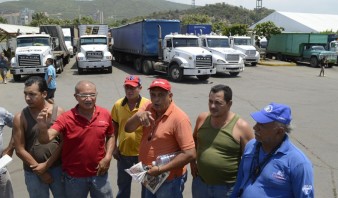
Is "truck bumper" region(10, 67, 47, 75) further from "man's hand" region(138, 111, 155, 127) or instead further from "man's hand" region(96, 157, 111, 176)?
"man's hand" region(138, 111, 155, 127)

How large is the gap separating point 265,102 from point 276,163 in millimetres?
10588

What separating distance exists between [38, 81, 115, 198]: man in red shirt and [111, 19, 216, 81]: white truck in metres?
14.4

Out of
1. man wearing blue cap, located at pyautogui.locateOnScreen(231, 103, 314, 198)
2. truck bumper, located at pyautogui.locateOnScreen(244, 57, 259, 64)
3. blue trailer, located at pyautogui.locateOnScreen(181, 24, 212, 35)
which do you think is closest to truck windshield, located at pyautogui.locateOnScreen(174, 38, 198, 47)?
truck bumper, located at pyautogui.locateOnScreen(244, 57, 259, 64)

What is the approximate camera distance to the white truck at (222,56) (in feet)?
66.2

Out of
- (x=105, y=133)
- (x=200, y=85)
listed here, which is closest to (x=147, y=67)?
(x=200, y=85)

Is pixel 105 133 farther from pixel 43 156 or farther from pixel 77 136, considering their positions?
pixel 43 156

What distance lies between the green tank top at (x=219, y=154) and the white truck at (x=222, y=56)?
17.3 meters

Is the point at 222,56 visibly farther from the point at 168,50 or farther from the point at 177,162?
the point at 177,162

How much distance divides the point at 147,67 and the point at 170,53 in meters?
2.50

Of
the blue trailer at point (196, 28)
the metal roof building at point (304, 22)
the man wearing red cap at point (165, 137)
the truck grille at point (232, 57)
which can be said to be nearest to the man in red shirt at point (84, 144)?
the man wearing red cap at point (165, 137)

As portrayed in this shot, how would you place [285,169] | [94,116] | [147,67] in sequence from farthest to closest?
[147,67], [94,116], [285,169]

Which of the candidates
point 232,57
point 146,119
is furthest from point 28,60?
point 146,119

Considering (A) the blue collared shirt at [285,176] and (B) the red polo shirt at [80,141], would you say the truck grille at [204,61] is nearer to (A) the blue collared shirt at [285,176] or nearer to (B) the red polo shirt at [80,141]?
(B) the red polo shirt at [80,141]

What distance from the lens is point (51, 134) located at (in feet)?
10.2
